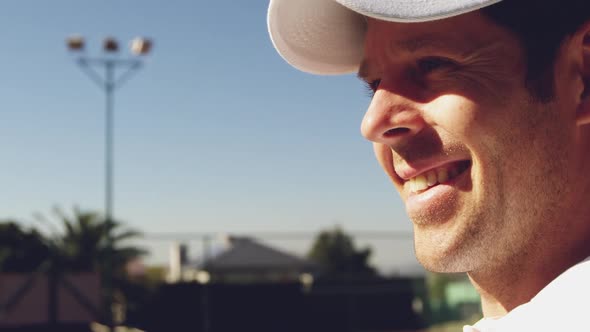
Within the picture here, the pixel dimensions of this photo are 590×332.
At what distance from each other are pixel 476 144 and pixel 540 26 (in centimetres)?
17

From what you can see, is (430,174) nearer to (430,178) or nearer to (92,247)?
(430,178)

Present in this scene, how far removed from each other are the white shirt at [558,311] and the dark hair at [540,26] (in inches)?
10.9

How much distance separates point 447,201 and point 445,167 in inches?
1.8

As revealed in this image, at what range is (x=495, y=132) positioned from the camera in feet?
2.99

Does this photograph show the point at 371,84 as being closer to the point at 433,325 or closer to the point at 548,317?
the point at 548,317

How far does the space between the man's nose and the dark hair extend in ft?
0.47

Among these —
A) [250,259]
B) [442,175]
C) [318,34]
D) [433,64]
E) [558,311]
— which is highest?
[250,259]

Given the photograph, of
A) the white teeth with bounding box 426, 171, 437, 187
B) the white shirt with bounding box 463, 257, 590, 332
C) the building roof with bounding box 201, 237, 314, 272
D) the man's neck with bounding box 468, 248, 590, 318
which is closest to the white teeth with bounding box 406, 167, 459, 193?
the white teeth with bounding box 426, 171, 437, 187

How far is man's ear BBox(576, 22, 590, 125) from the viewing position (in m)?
0.94

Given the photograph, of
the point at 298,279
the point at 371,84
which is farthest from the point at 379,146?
the point at 298,279

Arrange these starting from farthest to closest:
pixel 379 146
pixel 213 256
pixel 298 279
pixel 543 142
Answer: pixel 298 279 < pixel 213 256 < pixel 379 146 < pixel 543 142

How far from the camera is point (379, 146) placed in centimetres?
116

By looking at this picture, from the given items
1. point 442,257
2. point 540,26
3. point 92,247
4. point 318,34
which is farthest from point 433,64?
point 92,247

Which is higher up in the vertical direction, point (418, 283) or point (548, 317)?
point (418, 283)
